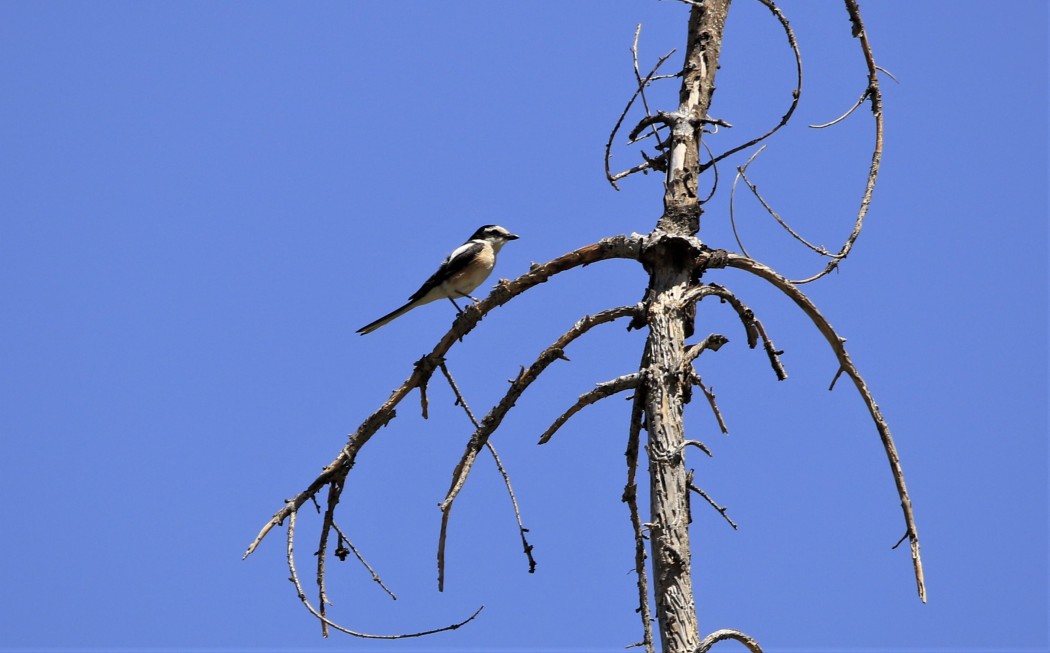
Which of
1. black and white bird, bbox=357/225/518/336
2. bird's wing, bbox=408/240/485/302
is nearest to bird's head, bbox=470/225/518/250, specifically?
black and white bird, bbox=357/225/518/336

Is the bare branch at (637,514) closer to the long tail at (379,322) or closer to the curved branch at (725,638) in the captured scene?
the curved branch at (725,638)

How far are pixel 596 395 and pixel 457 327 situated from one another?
106 cm

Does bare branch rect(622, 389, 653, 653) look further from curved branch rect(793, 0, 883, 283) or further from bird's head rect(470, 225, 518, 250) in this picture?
bird's head rect(470, 225, 518, 250)

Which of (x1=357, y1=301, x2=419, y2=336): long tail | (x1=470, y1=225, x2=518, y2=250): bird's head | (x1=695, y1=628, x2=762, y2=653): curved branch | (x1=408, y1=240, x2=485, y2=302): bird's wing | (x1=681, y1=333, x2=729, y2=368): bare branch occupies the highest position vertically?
(x1=470, y1=225, x2=518, y2=250): bird's head

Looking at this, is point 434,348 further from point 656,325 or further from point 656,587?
point 656,587

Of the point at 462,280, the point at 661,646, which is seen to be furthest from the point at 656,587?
the point at 462,280

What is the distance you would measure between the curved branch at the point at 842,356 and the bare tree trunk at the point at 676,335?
31 centimetres

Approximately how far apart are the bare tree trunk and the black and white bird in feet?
9.46

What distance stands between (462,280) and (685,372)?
12.8ft

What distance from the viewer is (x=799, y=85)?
681 centimetres

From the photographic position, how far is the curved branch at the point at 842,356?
584 cm

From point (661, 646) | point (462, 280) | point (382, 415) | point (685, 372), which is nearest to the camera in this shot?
point (661, 646)

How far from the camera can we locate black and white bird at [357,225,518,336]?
9367 millimetres

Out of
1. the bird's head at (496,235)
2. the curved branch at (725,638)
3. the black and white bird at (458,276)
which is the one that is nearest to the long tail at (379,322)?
the black and white bird at (458,276)
